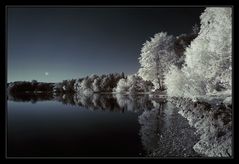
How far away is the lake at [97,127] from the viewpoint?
718 centimetres

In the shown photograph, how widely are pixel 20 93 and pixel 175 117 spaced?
293cm

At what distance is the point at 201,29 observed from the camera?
24.1 ft

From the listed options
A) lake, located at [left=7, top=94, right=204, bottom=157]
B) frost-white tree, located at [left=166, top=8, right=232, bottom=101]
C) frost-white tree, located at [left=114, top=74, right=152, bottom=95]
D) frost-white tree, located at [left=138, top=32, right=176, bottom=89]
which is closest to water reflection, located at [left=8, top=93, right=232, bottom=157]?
lake, located at [left=7, top=94, right=204, bottom=157]

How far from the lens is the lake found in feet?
23.6

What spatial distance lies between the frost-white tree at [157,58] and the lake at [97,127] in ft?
1.37

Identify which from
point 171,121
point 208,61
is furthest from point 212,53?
point 171,121

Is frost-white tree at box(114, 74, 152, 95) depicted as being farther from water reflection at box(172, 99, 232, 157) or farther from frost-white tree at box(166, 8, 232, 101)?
water reflection at box(172, 99, 232, 157)

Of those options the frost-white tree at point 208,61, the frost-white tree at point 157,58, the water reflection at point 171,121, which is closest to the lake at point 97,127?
the water reflection at point 171,121

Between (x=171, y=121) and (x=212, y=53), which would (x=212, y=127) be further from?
(x=212, y=53)

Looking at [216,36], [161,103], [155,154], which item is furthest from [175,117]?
[216,36]

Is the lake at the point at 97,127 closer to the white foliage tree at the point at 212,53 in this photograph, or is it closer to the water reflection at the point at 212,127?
the water reflection at the point at 212,127

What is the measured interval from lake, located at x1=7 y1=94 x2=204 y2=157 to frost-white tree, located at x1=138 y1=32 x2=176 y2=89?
16.5 inches

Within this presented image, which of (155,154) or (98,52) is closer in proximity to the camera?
(155,154)
